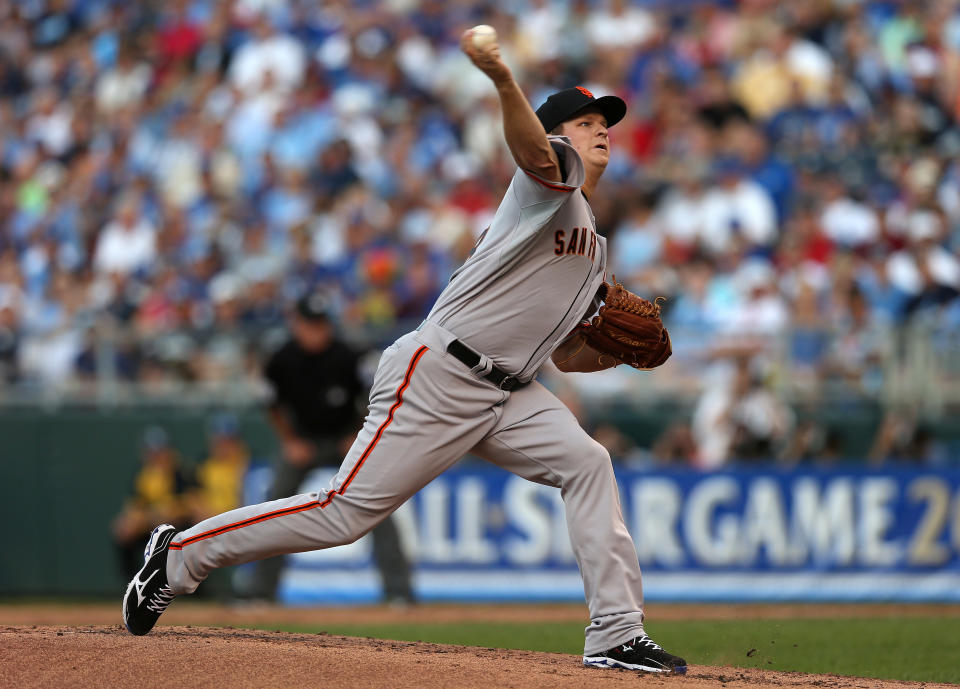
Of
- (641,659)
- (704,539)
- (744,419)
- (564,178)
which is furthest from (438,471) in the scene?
(744,419)

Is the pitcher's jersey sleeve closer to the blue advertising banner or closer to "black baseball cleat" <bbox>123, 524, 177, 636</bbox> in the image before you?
"black baseball cleat" <bbox>123, 524, 177, 636</bbox>

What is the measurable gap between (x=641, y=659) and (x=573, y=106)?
197 centimetres

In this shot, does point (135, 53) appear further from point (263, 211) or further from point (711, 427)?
point (711, 427)

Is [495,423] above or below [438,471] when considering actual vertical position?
above

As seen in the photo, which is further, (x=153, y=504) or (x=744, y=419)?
(x=153, y=504)

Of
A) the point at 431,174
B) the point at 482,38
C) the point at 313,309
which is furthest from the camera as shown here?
the point at 431,174

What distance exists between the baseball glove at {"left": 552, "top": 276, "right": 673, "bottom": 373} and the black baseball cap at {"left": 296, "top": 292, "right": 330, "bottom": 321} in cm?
424

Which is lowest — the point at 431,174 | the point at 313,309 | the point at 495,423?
the point at 495,423

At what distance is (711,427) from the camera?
10.7 meters

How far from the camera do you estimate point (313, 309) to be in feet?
31.2

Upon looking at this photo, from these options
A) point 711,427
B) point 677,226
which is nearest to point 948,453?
point 711,427

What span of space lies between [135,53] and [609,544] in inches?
529

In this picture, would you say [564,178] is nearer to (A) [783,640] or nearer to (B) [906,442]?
(A) [783,640]

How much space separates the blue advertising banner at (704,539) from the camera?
1015cm
